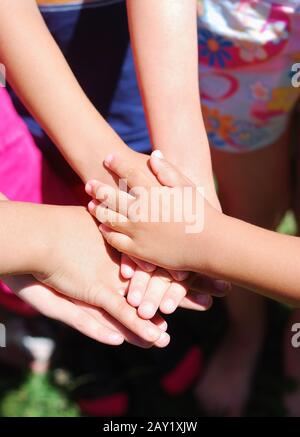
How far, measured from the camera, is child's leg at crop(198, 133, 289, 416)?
1239mm

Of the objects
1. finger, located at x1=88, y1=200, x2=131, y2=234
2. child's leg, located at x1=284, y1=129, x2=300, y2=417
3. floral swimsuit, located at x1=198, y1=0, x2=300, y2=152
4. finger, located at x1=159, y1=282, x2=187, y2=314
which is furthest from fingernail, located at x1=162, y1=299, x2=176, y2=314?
child's leg, located at x1=284, y1=129, x2=300, y2=417

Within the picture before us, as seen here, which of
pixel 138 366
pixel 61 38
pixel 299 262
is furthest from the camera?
pixel 138 366

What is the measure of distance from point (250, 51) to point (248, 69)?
0.04 metres

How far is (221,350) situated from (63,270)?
58cm

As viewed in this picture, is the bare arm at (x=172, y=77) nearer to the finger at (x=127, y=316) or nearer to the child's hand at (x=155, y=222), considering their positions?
the child's hand at (x=155, y=222)

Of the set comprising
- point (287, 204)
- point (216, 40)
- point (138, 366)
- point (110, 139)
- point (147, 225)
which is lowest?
point (138, 366)

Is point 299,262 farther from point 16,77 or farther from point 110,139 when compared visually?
point 16,77

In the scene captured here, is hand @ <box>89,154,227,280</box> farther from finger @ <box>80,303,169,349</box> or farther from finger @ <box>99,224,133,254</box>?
finger @ <box>80,303,169,349</box>

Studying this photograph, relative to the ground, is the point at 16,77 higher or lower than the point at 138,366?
higher

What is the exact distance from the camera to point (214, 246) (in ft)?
2.88

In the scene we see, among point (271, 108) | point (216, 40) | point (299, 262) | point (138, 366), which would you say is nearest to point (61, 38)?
point (216, 40)

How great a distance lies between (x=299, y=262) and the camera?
2.81 ft

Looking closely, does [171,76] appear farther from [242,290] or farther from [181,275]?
[242,290]

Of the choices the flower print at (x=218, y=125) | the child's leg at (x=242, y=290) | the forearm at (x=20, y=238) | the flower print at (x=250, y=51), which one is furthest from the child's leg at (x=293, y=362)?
the forearm at (x=20, y=238)
